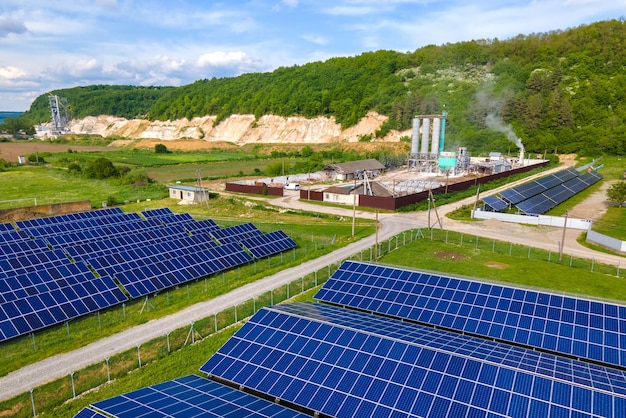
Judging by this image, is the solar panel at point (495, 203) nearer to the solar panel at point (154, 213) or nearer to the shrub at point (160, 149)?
the solar panel at point (154, 213)

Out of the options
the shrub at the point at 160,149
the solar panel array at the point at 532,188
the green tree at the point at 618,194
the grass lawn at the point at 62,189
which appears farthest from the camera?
the shrub at the point at 160,149

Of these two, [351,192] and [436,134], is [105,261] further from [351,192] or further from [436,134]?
[436,134]

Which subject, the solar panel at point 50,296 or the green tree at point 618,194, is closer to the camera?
the solar panel at point 50,296

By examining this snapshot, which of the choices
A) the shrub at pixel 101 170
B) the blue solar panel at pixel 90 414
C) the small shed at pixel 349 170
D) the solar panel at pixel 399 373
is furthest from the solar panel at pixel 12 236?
the small shed at pixel 349 170

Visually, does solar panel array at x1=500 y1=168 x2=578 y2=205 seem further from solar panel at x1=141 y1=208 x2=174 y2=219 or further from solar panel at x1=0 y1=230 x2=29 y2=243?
solar panel at x1=0 y1=230 x2=29 y2=243

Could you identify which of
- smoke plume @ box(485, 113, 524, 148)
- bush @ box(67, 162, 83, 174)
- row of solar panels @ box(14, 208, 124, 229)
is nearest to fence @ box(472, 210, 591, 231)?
row of solar panels @ box(14, 208, 124, 229)

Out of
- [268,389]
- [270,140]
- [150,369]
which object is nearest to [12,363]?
[150,369]
